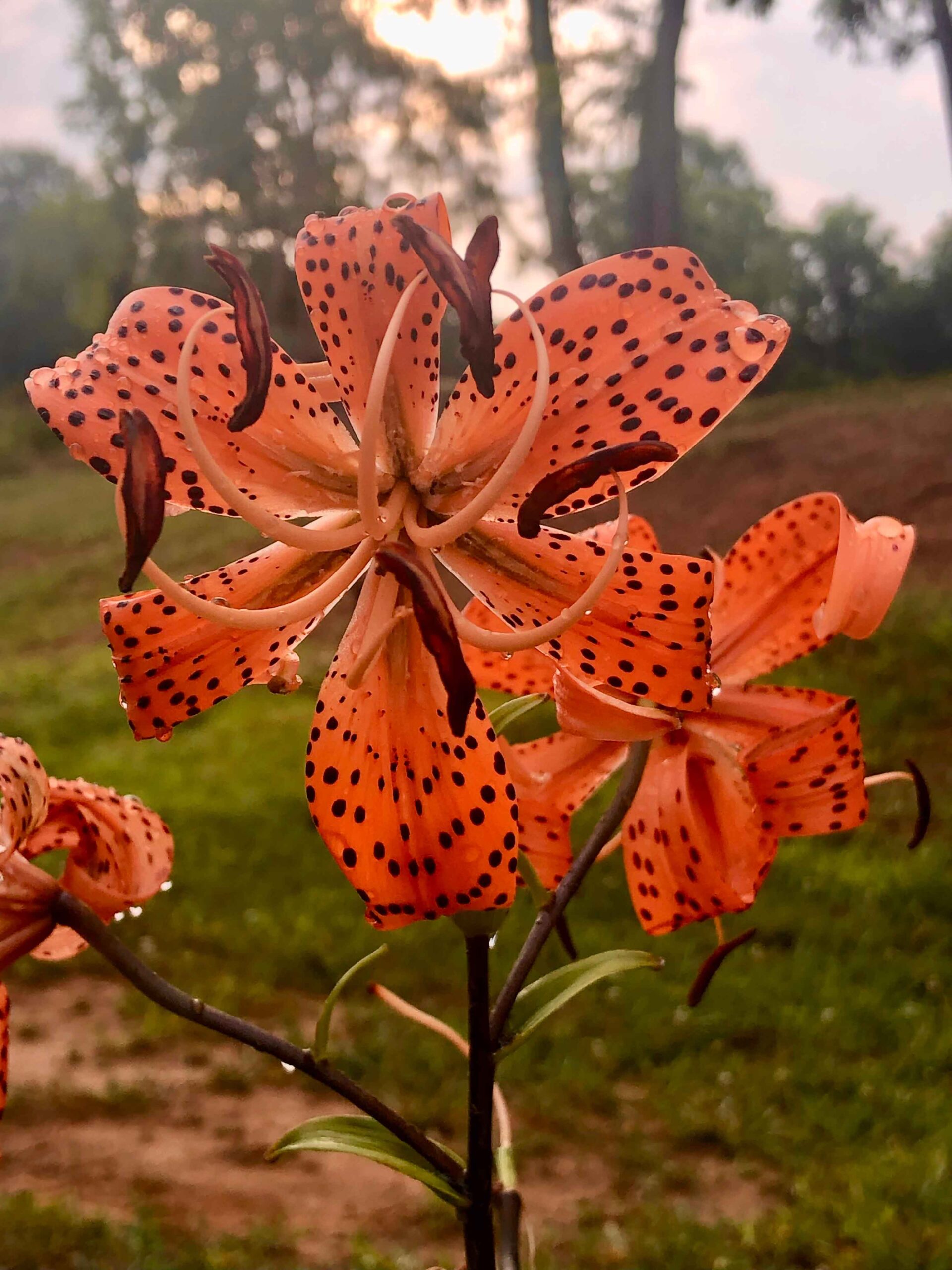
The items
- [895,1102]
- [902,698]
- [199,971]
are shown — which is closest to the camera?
[895,1102]

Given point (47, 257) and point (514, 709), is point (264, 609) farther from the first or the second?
point (47, 257)

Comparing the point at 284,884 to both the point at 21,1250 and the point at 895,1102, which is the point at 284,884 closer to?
the point at 21,1250

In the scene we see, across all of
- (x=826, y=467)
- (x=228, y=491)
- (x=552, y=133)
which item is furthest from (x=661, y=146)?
(x=228, y=491)

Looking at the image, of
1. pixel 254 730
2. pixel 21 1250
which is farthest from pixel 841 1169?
pixel 254 730

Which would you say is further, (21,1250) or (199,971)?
(199,971)

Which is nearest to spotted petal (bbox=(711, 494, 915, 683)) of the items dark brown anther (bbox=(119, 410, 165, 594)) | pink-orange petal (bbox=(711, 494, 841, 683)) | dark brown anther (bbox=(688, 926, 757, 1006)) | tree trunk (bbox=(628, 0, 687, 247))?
pink-orange petal (bbox=(711, 494, 841, 683))

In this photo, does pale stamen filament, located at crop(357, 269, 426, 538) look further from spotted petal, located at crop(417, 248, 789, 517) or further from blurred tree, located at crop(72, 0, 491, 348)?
blurred tree, located at crop(72, 0, 491, 348)

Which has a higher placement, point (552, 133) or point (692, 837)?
point (552, 133)

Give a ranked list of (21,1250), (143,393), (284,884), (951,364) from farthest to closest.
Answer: (951,364) → (284,884) → (21,1250) → (143,393)
